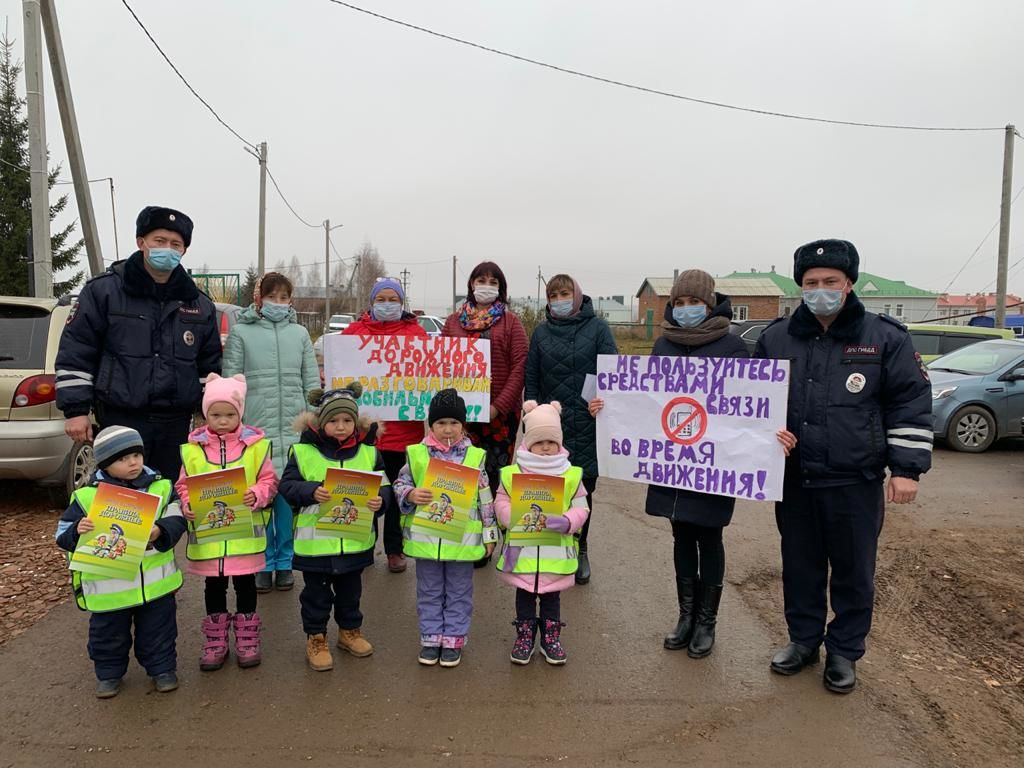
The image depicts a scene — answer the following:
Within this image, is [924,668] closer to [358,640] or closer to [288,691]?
[358,640]

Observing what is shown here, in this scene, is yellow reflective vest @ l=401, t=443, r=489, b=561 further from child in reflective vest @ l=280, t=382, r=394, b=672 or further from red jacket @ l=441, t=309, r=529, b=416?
red jacket @ l=441, t=309, r=529, b=416

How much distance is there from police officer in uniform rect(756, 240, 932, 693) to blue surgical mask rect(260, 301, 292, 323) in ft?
9.97

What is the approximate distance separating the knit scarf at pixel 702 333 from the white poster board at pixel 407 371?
4.77ft

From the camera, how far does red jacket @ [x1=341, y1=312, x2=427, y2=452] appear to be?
4891 millimetres

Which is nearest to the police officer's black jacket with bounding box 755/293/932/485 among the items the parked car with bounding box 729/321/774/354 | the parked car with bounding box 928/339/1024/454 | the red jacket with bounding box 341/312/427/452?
the red jacket with bounding box 341/312/427/452

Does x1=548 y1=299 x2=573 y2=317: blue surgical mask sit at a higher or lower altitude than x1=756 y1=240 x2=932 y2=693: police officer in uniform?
higher

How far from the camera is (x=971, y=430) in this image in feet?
34.5

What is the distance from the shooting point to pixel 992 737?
3.05 meters

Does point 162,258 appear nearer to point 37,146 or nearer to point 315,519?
point 315,519

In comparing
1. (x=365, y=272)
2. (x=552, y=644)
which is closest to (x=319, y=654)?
(x=552, y=644)

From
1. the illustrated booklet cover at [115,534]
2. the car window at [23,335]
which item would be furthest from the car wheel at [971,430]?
the car window at [23,335]

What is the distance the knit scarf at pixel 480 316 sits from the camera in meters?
4.98

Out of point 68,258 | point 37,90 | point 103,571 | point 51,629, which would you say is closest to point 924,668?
point 103,571

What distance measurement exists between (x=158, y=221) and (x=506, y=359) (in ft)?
7.65
